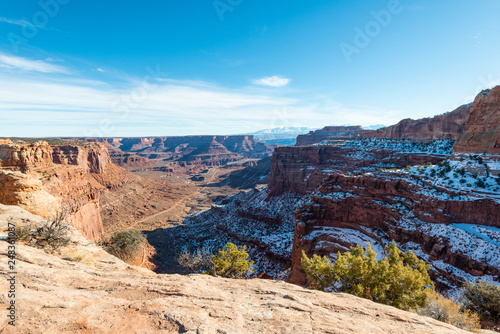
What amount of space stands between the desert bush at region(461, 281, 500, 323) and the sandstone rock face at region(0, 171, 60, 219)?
30211 mm

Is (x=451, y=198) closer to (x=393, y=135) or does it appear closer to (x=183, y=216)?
(x=393, y=135)

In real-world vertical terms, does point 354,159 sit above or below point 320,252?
above

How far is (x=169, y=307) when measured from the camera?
691 centimetres

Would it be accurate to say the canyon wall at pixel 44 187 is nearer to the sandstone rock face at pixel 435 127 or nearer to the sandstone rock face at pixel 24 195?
the sandstone rock face at pixel 24 195

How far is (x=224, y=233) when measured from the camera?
176 ft

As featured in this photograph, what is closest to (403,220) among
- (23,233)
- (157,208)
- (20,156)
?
(23,233)

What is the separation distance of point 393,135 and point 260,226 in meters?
56.8

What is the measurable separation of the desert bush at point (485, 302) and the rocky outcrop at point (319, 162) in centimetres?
3681

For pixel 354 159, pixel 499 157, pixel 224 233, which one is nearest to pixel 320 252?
pixel 499 157

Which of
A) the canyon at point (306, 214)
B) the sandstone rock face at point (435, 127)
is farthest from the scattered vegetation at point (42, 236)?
the sandstone rock face at point (435, 127)

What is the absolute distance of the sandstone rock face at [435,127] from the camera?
53.2 metres

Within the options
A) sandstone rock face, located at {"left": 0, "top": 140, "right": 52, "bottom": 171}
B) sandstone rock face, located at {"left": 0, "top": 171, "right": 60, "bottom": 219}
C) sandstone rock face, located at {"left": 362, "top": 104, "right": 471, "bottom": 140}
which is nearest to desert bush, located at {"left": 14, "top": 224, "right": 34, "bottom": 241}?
sandstone rock face, located at {"left": 0, "top": 171, "right": 60, "bottom": 219}

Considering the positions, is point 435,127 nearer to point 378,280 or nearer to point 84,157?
point 378,280

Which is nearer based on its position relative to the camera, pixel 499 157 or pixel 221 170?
pixel 499 157
